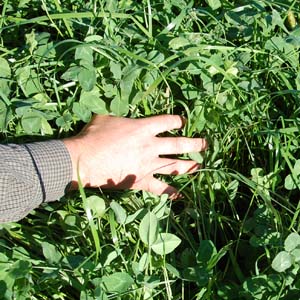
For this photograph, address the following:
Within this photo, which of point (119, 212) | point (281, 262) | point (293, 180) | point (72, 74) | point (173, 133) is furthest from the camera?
point (173, 133)

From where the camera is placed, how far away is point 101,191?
6.32ft

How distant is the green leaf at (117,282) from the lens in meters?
1.65

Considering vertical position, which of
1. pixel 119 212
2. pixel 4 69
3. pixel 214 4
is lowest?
pixel 119 212

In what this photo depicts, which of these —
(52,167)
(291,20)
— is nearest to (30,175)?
(52,167)

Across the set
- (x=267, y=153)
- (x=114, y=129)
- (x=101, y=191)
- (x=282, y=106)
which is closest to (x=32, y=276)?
(x=101, y=191)

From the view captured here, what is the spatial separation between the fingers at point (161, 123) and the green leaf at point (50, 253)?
1.54ft

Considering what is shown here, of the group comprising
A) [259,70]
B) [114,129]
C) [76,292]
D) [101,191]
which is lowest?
[76,292]

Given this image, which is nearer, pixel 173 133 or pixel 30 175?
pixel 30 175

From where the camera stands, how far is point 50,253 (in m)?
1.74

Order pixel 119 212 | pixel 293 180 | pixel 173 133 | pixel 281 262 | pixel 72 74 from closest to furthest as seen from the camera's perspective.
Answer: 1. pixel 281 262
2. pixel 119 212
3. pixel 293 180
4. pixel 72 74
5. pixel 173 133

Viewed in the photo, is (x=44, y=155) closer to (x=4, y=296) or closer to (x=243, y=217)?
(x=4, y=296)

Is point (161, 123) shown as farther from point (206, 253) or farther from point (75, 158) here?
point (206, 253)

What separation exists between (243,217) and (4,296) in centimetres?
71

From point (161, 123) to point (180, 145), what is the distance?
9 cm
